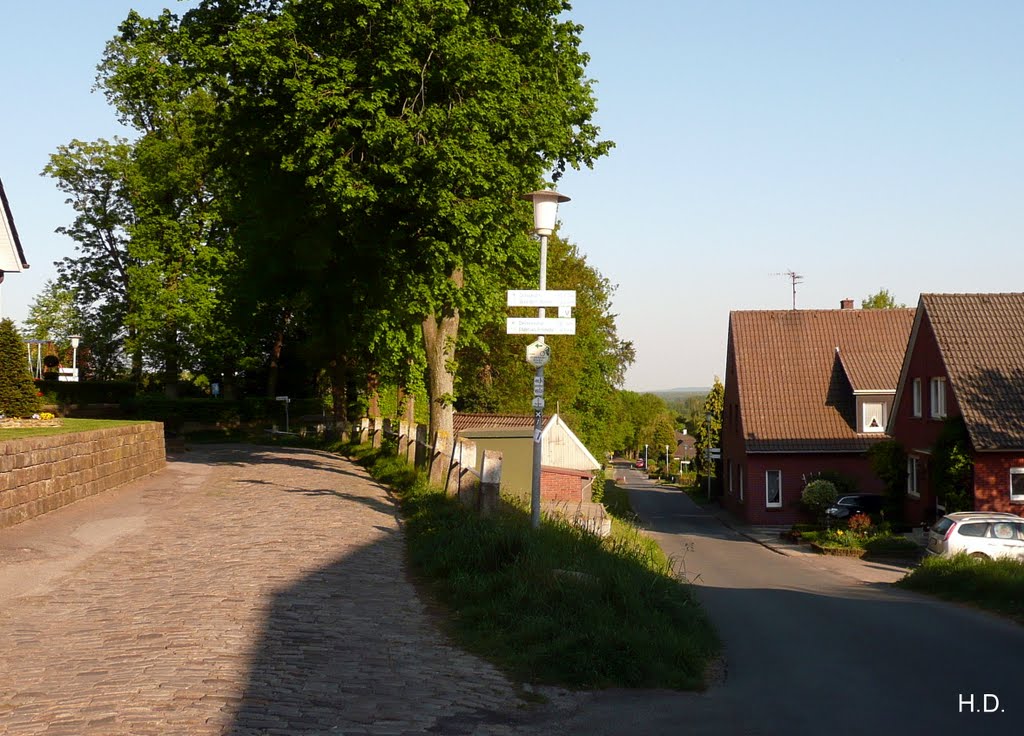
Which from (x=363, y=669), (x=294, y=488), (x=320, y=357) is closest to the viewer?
(x=363, y=669)

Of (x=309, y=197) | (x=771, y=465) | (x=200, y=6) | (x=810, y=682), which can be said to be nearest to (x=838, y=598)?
(x=810, y=682)

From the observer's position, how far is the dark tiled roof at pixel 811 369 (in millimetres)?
46969

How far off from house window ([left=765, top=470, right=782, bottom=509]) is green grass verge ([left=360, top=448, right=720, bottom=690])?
3379 centimetres

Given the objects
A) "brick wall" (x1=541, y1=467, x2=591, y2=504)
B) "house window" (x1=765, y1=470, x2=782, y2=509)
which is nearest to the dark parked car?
"house window" (x1=765, y1=470, x2=782, y2=509)

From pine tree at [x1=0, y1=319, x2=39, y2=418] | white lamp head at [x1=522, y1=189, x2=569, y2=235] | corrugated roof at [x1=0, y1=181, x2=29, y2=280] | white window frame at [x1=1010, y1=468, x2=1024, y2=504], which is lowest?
white window frame at [x1=1010, y1=468, x2=1024, y2=504]

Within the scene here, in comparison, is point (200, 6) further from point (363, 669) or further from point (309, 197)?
point (363, 669)

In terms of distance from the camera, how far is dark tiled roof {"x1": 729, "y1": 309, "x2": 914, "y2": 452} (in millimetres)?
46969

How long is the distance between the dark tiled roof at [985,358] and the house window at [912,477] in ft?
17.7

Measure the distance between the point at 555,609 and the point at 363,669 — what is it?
218 cm

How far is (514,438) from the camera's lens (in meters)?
37.6

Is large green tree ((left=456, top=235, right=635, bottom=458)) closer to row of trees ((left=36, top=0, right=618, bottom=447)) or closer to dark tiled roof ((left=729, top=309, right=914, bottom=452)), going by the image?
dark tiled roof ((left=729, top=309, right=914, bottom=452))

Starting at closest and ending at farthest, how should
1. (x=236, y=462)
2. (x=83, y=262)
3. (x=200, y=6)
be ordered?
1. (x=200, y=6)
2. (x=236, y=462)
3. (x=83, y=262)

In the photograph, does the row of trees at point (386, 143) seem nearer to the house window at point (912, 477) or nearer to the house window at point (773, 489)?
the house window at point (912, 477)

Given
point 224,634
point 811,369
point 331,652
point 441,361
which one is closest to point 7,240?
point 441,361
